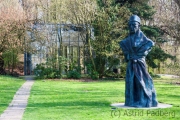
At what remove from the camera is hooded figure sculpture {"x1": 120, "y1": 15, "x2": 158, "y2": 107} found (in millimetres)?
11258

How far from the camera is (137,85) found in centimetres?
1141

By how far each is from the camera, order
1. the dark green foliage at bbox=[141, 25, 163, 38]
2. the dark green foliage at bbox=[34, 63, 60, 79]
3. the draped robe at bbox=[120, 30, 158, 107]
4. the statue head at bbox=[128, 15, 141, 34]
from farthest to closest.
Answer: the dark green foliage at bbox=[34, 63, 60, 79] < the dark green foliage at bbox=[141, 25, 163, 38] < the statue head at bbox=[128, 15, 141, 34] < the draped robe at bbox=[120, 30, 158, 107]

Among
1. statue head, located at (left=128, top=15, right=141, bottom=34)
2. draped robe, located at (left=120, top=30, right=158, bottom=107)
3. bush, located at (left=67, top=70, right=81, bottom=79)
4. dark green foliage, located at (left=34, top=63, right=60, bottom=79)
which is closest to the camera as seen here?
draped robe, located at (left=120, top=30, right=158, bottom=107)

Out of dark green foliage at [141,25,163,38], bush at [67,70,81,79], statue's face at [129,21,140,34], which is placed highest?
dark green foliage at [141,25,163,38]

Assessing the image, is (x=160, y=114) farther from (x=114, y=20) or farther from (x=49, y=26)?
(x=49, y=26)

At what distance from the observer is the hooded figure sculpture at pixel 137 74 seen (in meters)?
11.3

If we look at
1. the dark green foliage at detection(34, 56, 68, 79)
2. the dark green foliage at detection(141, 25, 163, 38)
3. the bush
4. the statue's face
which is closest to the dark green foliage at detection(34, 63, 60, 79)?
the dark green foliage at detection(34, 56, 68, 79)

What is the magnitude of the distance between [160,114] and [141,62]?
2380mm

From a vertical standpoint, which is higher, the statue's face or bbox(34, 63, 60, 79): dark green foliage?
the statue's face

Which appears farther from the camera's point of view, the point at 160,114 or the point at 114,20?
the point at 114,20

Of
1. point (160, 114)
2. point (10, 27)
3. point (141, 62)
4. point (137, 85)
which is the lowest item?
point (160, 114)

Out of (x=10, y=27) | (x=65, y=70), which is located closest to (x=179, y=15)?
(x=65, y=70)

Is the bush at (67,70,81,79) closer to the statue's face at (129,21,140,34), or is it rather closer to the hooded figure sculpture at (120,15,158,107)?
the hooded figure sculpture at (120,15,158,107)

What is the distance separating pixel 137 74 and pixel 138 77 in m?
0.11
